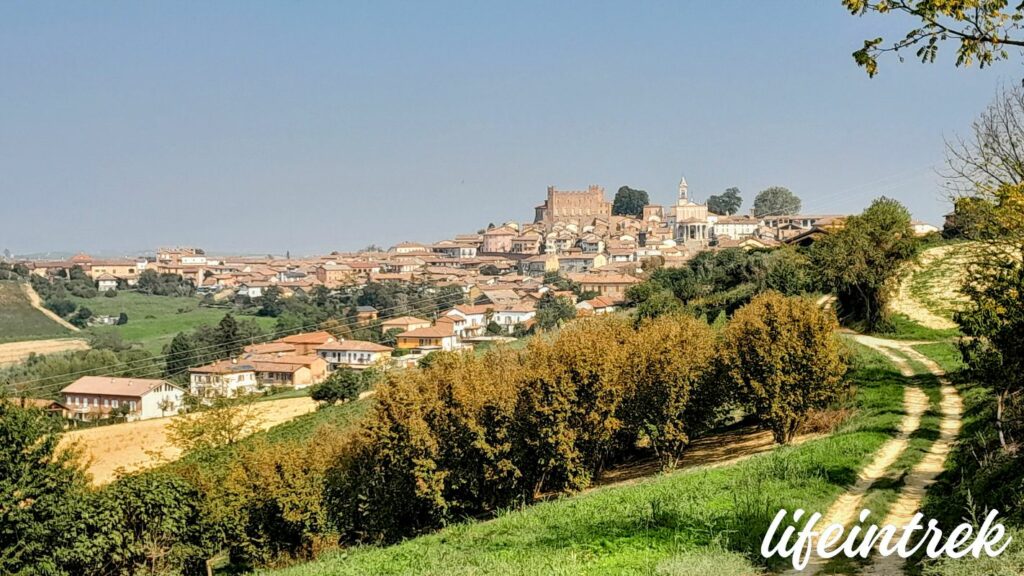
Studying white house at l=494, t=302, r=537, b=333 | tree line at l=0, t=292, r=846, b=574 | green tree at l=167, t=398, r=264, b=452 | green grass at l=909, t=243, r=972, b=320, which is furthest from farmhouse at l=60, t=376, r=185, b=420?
green grass at l=909, t=243, r=972, b=320

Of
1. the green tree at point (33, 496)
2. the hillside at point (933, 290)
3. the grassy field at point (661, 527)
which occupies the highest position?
the hillside at point (933, 290)

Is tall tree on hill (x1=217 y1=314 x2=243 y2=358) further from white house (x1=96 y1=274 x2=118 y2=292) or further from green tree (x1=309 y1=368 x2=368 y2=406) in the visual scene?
A: white house (x1=96 y1=274 x2=118 y2=292)

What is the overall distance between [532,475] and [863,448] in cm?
868

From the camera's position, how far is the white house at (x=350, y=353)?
3336 inches

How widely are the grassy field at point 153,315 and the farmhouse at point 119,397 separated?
24.8 metres

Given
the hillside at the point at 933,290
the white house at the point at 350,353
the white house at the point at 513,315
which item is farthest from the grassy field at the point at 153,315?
the hillside at the point at 933,290

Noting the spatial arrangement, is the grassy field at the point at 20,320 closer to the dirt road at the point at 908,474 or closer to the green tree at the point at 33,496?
the green tree at the point at 33,496

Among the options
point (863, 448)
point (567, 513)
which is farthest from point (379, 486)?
point (863, 448)

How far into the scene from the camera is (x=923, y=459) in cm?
1506

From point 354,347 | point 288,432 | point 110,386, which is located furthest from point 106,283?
point 288,432

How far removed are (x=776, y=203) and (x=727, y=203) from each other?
14294mm

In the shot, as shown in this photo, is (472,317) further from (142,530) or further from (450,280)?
(142,530)

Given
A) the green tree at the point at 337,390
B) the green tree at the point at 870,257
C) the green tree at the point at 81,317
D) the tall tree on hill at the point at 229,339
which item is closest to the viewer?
the green tree at the point at 870,257

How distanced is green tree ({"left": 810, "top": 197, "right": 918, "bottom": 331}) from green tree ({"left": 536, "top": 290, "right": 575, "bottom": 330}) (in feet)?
155
